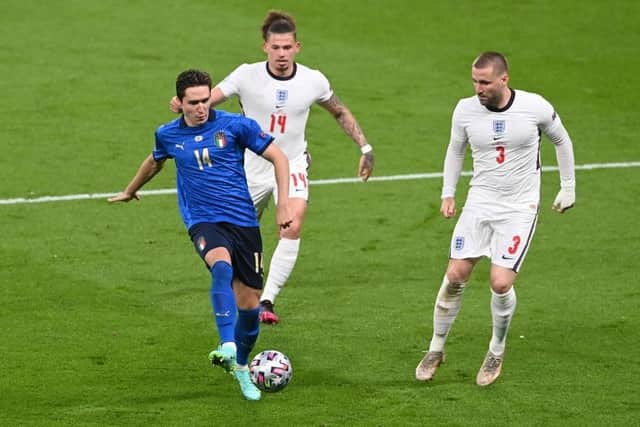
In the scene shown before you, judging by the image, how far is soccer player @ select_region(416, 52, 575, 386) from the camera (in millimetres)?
10578

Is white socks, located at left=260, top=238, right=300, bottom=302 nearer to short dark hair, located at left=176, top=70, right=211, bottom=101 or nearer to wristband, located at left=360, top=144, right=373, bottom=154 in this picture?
wristband, located at left=360, top=144, right=373, bottom=154

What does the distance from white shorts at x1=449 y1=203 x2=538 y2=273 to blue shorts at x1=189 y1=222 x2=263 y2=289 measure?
1.46m

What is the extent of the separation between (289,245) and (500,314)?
2514 millimetres

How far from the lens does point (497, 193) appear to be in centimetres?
1074

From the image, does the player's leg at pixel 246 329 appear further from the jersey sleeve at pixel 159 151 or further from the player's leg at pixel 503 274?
the player's leg at pixel 503 274

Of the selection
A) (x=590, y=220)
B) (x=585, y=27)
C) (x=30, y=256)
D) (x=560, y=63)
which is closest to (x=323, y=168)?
(x=590, y=220)

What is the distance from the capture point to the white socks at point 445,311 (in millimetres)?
10859

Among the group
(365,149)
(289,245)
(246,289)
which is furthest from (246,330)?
(365,149)

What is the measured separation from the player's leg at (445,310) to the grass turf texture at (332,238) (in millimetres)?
164

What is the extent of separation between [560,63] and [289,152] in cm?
1060

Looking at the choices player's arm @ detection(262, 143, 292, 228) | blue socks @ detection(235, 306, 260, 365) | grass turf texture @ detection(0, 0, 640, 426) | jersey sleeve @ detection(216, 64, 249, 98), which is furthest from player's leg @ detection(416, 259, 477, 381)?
jersey sleeve @ detection(216, 64, 249, 98)

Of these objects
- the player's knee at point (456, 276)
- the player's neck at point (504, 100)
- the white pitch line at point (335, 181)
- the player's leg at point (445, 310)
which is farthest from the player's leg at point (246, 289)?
the white pitch line at point (335, 181)

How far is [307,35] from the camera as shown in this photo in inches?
893

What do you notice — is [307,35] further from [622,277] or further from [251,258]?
[251,258]
